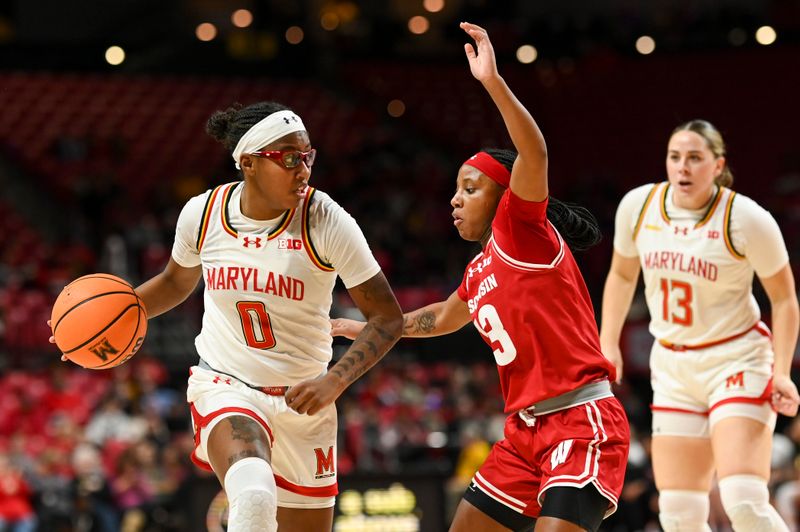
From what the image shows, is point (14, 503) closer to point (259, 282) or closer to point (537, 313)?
point (259, 282)

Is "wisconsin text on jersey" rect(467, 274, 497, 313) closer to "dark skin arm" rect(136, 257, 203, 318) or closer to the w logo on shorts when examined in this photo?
the w logo on shorts

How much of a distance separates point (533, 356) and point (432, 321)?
0.89 meters

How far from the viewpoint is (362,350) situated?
488 cm

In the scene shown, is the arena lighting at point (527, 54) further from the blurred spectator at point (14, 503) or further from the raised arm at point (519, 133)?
the raised arm at point (519, 133)

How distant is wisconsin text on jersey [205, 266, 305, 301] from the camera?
196 inches

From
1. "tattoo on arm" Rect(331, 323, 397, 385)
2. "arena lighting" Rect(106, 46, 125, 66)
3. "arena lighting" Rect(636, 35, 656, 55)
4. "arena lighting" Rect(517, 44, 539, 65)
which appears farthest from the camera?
"arena lighting" Rect(106, 46, 125, 66)

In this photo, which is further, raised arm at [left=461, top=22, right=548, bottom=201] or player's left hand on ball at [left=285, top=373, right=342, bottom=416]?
player's left hand on ball at [left=285, top=373, right=342, bottom=416]

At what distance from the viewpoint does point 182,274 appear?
215 inches

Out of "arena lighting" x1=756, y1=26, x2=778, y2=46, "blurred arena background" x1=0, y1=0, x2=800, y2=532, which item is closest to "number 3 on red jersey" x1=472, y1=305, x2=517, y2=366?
"blurred arena background" x1=0, y1=0, x2=800, y2=532

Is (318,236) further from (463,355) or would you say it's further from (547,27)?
(547,27)

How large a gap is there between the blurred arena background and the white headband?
5.79m

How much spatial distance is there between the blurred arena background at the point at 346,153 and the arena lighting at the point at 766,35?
4cm

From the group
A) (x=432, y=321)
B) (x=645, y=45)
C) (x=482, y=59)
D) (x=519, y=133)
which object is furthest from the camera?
(x=645, y=45)

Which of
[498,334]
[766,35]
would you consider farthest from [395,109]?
[498,334]
